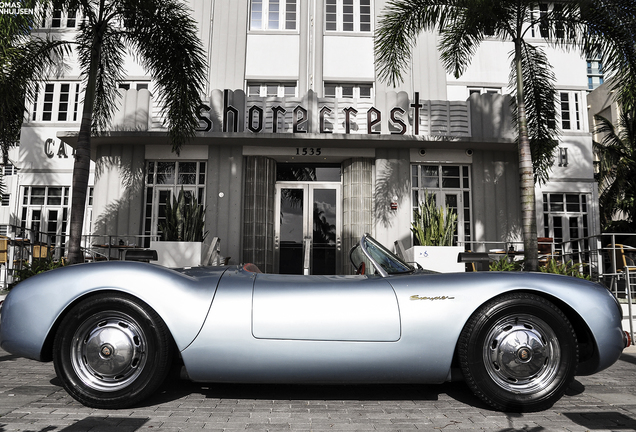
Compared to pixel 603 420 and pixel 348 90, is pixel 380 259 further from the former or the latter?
pixel 348 90

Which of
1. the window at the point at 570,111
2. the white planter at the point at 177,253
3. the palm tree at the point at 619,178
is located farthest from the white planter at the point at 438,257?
the palm tree at the point at 619,178

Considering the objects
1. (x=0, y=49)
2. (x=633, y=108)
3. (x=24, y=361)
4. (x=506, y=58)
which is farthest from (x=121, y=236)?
(x=506, y=58)

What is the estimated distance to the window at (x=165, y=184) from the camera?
12539mm

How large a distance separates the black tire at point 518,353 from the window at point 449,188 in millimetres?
9970

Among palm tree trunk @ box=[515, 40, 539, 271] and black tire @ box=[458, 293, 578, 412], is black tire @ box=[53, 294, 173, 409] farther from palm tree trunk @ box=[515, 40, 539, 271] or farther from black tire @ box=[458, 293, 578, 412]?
palm tree trunk @ box=[515, 40, 539, 271]

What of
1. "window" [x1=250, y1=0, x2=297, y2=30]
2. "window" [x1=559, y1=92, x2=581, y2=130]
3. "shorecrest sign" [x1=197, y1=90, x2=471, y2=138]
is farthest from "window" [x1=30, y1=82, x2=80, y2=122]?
"window" [x1=559, y1=92, x2=581, y2=130]

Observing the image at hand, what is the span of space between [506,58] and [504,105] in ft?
14.0

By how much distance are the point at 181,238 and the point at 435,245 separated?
224 inches

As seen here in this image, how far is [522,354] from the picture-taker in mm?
2775

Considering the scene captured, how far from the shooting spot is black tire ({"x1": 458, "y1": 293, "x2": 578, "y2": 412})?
2750 millimetres

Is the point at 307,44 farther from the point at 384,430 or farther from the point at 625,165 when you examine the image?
the point at 625,165

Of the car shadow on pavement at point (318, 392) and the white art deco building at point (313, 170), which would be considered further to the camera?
the white art deco building at point (313, 170)

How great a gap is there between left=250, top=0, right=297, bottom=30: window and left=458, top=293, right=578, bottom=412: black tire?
14.0 metres

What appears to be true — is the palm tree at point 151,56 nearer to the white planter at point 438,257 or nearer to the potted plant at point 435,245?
the potted plant at point 435,245
